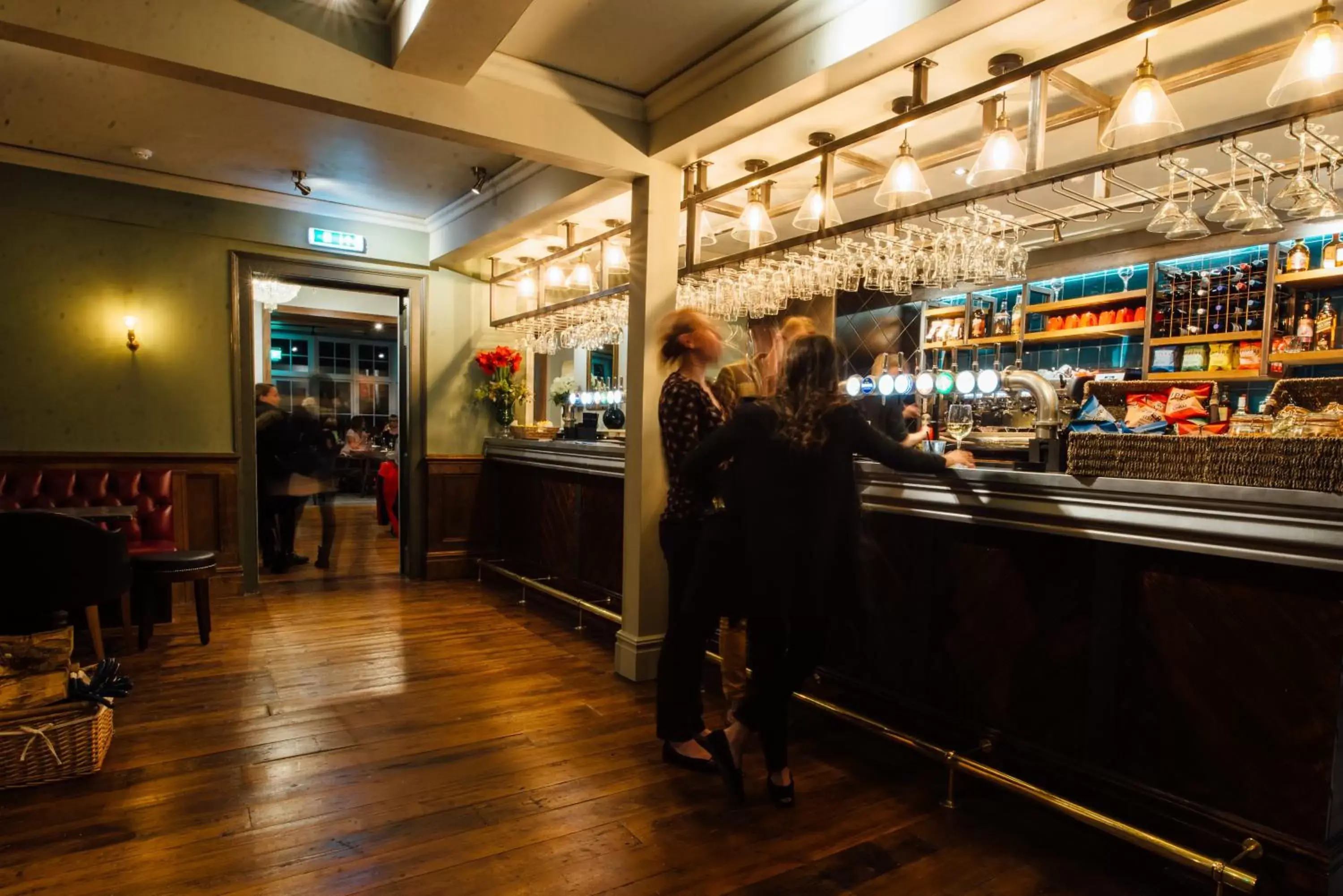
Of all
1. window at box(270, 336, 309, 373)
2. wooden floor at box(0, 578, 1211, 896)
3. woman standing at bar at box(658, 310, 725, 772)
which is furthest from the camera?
window at box(270, 336, 309, 373)

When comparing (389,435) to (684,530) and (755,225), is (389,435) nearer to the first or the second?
(755,225)

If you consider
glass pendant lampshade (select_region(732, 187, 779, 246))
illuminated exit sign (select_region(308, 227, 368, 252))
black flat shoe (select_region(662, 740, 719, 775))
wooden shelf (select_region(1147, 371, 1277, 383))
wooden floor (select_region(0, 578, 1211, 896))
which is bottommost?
wooden floor (select_region(0, 578, 1211, 896))

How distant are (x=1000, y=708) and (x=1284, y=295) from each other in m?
4.40

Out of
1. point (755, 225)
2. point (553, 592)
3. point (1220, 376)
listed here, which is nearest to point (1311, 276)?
point (1220, 376)

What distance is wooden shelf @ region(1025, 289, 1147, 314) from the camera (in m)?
5.76

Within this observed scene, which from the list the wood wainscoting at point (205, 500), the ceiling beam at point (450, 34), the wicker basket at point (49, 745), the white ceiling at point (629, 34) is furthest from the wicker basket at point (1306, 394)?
the wood wainscoting at point (205, 500)

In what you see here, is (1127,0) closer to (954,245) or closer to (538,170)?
(954,245)

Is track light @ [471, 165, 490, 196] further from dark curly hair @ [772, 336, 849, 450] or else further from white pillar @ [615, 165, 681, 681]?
dark curly hair @ [772, 336, 849, 450]

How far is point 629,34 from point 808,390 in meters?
1.78

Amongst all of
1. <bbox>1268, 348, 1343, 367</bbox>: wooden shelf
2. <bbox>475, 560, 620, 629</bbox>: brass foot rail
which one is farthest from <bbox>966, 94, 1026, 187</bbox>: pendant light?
<bbox>1268, 348, 1343, 367</bbox>: wooden shelf

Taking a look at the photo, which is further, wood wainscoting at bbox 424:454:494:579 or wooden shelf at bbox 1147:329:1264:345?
wood wainscoting at bbox 424:454:494:579

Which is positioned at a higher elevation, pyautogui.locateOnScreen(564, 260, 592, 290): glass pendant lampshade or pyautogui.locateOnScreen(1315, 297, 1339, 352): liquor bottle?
pyautogui.locateOnScreen(564, 260, 592, 290): glass pendant lampshade

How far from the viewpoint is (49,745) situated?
2.48 metres

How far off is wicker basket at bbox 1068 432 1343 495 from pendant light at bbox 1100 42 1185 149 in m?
0.91
